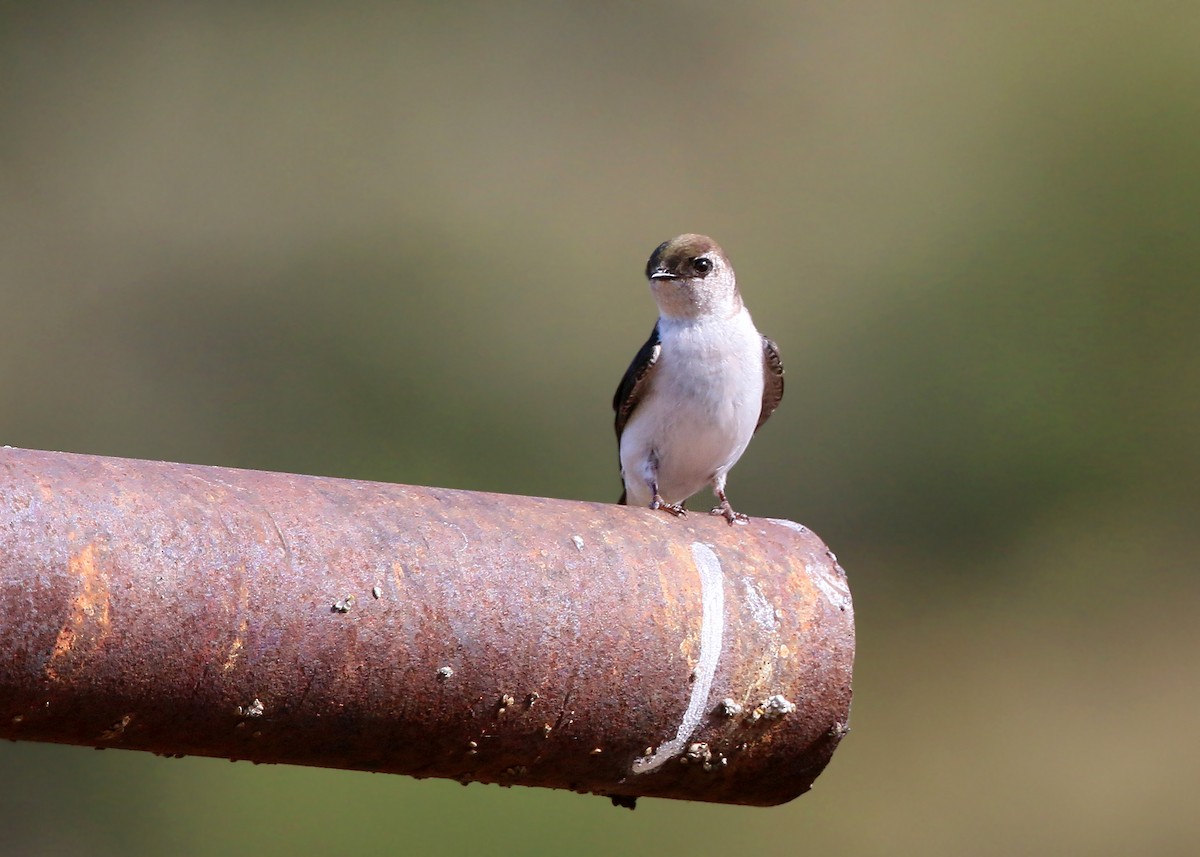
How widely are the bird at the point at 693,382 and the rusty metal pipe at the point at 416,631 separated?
168 cm

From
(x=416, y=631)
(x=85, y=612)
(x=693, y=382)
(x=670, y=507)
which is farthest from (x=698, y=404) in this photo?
(x=85, y=612)

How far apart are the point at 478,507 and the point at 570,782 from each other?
30cm

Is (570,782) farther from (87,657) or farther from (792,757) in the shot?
(87,657)

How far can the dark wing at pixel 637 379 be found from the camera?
3.75 m

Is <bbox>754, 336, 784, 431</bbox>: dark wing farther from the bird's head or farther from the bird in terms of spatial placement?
the bird's head

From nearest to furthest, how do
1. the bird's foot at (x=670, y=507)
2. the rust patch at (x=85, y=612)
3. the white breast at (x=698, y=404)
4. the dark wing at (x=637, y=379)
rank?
1. the rust patch at (x=85, y=612)
2. the bird's foot at (x=670, y=507)
3. the white breast at (x=698, y=404)
4. the dark wing at (x=637, y=379)

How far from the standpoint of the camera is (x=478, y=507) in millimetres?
1752

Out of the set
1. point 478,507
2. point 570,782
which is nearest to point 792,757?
point 570,782

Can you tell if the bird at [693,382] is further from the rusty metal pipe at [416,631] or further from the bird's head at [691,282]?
the rusty metal pipe at [416,631]

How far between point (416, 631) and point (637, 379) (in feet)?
7.09

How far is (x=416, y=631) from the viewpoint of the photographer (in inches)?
64.4

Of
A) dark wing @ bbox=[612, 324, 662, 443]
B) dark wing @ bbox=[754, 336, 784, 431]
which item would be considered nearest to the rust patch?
dark wing @ bbox=[612, 324, 662, 443]

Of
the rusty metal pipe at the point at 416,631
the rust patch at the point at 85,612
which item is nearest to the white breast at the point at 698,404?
the rusty metal pipe at the point at 416,631

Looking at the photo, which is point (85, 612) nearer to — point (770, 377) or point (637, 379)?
point (637, 379)
